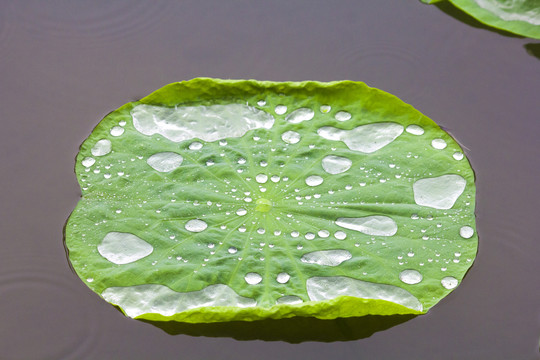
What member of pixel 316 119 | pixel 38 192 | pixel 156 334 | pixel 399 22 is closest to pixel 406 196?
pixel 316 119

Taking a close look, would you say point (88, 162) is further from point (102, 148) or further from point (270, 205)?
point (270, 205)

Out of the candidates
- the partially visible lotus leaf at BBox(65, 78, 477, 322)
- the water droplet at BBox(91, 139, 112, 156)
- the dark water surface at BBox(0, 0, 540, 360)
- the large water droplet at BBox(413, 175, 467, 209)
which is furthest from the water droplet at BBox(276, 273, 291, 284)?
the water droplet at BBox(91, 139, 112, 156)

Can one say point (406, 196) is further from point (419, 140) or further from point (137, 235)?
point (137, 235)

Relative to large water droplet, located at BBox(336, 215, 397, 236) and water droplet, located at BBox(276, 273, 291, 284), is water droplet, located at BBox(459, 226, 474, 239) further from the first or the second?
water droplet, located at BBox(276, 273, 291, 284)

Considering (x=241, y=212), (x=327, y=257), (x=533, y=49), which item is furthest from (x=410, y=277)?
(x=533, y=49)

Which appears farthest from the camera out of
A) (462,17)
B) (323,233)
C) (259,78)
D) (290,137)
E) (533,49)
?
(462,17)

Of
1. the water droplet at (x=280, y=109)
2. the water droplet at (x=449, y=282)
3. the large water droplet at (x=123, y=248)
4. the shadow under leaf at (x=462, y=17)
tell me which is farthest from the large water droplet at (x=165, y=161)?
the shadow under leaf at (x=462, y=17)
